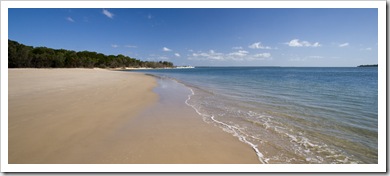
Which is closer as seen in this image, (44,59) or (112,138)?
(112,138)

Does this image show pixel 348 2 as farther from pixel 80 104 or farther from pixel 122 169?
pixel 80 104

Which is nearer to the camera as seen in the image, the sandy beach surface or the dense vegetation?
the sandy beach surface

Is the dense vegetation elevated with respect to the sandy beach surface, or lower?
elevated

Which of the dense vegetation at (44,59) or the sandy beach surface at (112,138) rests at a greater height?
the dense vegetation at (44,59)

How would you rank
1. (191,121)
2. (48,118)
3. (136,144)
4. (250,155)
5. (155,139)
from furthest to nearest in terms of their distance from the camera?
(191,121) < (48,118) < (155,139) < (136,144) < (250,155)

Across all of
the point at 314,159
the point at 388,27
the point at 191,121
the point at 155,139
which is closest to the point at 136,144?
the point at 155,139

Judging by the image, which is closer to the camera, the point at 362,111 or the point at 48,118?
the point at 48,118

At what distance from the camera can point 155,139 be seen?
3.62 metres

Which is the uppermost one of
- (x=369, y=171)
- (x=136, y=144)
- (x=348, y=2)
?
(x=348, y=2)

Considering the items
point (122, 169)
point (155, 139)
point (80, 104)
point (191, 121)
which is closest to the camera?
point (122, 169)

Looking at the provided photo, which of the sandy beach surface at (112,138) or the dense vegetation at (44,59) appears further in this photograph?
the dense vegetation at (44,59)

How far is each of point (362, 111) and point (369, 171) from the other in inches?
191

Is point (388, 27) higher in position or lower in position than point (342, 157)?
higher

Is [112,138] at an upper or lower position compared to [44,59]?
lower
